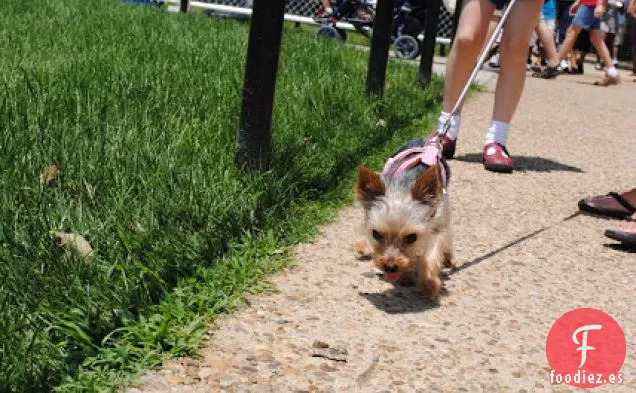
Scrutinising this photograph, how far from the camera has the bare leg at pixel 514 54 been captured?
5445 mm

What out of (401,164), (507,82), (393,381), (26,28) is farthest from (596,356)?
(26,28)

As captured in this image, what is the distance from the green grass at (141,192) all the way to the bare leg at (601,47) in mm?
7533

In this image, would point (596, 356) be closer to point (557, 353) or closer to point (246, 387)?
point (557, 353)

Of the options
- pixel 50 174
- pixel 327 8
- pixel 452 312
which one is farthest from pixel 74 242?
pixel 327 8

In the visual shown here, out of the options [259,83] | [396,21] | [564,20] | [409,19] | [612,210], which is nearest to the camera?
[259,83]

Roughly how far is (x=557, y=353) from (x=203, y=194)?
4.99 feet

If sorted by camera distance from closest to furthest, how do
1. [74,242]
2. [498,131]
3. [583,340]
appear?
[74,242]
[583,340]
[498,131]

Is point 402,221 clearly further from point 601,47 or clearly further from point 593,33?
point 593,33

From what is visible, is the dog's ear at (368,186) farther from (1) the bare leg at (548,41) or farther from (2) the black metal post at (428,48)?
(1) the bare leg at (548,41)

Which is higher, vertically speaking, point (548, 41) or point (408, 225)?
point (548, 41)

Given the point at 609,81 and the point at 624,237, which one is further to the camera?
the point at 609,81

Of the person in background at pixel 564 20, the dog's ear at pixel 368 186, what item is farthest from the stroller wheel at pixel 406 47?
the dog's ear at pixel 368 186

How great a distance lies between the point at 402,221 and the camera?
11.4ft

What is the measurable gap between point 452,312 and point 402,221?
40 centimetres
